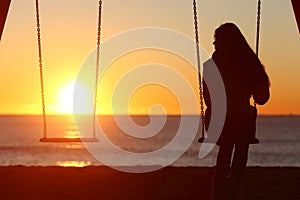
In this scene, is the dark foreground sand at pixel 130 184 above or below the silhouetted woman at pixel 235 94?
below

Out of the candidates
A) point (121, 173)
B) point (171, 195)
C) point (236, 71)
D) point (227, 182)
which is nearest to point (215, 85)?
point (236, 71)

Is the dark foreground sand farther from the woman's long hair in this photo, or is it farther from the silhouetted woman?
the woman's long hair

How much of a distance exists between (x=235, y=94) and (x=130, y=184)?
16.1 feet

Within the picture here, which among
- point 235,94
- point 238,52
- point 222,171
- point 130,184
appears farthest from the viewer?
point 130,184

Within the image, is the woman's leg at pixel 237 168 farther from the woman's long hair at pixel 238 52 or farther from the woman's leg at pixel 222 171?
the woman's long hair at pixel 238 52

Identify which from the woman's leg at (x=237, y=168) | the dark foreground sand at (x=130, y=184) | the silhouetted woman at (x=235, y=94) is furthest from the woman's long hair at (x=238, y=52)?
the dark foreground sand at (x=130, y=184)

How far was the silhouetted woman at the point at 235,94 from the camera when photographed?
882cm

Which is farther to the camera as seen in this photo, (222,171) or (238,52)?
(222,171)

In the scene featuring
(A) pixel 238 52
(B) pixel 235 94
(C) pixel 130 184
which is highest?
(A) pixel 238 52

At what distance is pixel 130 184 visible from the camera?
531 inches

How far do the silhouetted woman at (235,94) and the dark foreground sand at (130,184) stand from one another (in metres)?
2.98

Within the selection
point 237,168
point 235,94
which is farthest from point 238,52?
point 237,168

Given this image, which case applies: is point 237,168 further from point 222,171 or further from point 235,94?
point 235,94

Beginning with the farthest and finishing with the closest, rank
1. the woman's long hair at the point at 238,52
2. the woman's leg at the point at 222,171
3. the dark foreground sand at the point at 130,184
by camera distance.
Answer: the dark foreground sand at the point at 130,184 < the woman's leg at the point at 222,171 < the woman's long hair at the point at 238,52
